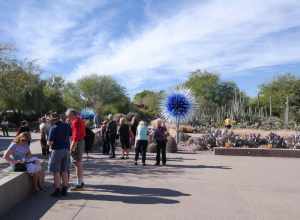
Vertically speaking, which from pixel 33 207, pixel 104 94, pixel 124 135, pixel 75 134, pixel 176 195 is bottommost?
pixel 33 207

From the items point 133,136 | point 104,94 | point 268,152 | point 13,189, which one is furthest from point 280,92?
point 13,189

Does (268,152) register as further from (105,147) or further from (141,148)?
(105,147)

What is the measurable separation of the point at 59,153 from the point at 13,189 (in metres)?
1.20

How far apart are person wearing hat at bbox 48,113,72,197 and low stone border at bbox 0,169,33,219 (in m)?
0.47

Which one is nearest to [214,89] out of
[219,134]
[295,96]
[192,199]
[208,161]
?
[295,96]

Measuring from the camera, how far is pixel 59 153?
27.3 ft

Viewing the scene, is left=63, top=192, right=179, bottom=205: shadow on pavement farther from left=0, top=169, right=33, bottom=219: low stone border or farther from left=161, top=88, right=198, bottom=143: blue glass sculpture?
left=161, top=88, right=198, bottom=143: blue glass sculpture

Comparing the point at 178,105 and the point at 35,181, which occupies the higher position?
the point at 178,105

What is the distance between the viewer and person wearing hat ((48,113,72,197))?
27.1 feet

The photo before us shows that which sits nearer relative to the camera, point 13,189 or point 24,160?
point 13,189

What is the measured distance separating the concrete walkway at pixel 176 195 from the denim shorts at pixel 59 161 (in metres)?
0.51

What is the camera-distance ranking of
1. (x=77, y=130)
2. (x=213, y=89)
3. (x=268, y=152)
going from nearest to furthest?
(x=77, y=130) → (x=268, y=152) → (x=213, y=89)

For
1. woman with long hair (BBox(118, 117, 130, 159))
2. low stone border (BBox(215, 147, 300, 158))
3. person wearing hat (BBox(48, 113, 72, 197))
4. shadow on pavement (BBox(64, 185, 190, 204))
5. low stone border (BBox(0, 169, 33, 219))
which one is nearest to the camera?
low stone border (BBox(0, 169, 33, 219))

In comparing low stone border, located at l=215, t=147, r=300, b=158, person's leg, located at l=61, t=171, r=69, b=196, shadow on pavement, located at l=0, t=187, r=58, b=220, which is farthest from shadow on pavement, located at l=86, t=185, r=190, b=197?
low stone border, located at l=215, t=147, r=300, b=158
